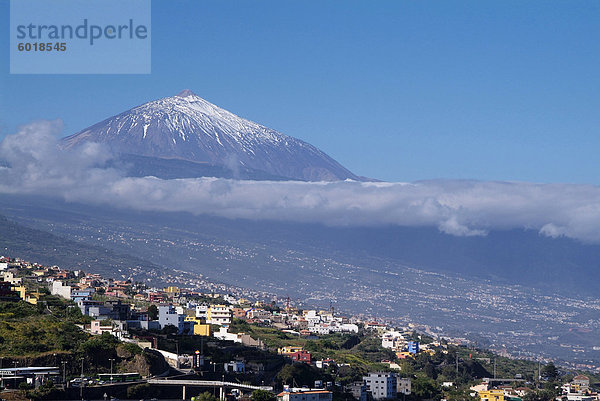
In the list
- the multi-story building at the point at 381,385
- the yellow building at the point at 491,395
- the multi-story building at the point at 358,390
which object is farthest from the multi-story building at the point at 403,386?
the yellow building at the point at 491,395

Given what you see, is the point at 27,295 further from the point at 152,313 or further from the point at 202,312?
the point at 202,312

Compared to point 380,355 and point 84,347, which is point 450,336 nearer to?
point 380,355

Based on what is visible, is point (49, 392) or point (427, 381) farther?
point (427, 381)

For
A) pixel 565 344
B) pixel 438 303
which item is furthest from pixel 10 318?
pixel 438 303

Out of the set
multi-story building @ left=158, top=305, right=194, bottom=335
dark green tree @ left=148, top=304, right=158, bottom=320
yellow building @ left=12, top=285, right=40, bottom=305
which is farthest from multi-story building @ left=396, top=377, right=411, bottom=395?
yellow building @ left=12, top=285, right=40, bottom=305

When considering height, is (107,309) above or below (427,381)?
above
